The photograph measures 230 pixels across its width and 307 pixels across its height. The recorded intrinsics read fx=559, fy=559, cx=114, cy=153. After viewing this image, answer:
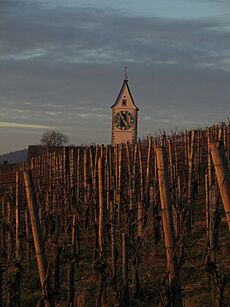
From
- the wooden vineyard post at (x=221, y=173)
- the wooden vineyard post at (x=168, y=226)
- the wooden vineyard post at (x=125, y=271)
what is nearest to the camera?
the wooden vineyard post at (x=221, y=173)

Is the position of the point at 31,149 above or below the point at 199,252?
above

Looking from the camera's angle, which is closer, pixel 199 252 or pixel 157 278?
pixel 157 278

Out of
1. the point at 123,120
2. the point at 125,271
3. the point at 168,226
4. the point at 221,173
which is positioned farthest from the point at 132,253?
the point at 123,120

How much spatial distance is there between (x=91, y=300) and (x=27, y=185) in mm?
2555

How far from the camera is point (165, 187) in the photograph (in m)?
4.55

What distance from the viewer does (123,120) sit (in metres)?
48.7

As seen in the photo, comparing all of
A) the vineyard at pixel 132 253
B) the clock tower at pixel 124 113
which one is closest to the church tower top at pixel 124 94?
the clock tower at pixel 124 113

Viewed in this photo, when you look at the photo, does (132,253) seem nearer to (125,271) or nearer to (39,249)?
(125,271)

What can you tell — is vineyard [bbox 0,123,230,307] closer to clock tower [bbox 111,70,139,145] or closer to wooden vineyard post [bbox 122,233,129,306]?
wooden vineyard post [bbox 122,233,129,306]

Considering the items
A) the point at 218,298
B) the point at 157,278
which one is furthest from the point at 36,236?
the point at 157,278

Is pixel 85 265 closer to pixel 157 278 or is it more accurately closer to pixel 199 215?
pixel 157 278

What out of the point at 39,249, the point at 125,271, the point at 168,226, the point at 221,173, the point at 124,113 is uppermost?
the point at 124,113

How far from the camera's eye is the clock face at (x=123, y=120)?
4753cm

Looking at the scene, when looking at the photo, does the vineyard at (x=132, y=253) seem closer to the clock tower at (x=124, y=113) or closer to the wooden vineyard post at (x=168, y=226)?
the wooden vineyard post at (x=168, y=226)
